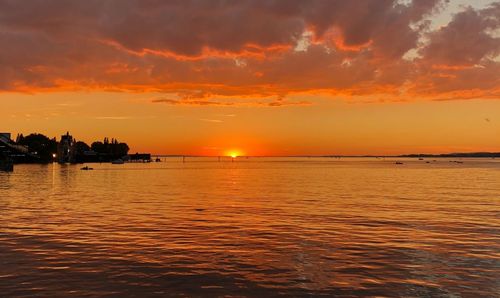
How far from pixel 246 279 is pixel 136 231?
1536 centimetres

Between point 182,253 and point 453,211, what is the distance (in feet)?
107

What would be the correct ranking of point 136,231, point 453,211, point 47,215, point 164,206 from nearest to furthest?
point 136,231
point 47,215
point 453,211
point 164,206

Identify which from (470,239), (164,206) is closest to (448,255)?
(470,239)

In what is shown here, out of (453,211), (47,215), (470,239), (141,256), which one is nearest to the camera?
(141,256)

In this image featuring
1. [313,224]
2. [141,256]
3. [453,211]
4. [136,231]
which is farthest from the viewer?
[453,211]

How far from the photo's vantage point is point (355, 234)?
31.5 metres

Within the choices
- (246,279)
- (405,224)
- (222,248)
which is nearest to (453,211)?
(405,224)

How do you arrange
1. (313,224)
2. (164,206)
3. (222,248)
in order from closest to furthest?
(222,248), (313,224), (164,206)

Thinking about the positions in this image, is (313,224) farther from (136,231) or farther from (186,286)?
(186,286)

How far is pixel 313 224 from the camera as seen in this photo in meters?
36.7

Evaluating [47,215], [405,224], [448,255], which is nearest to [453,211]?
[405,224]

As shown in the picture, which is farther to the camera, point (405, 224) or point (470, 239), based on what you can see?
point (405, 224)

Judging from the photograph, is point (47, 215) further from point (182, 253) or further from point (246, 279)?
point (246, 279)

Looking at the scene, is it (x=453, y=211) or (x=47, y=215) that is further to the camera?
(x=453, y=211)
